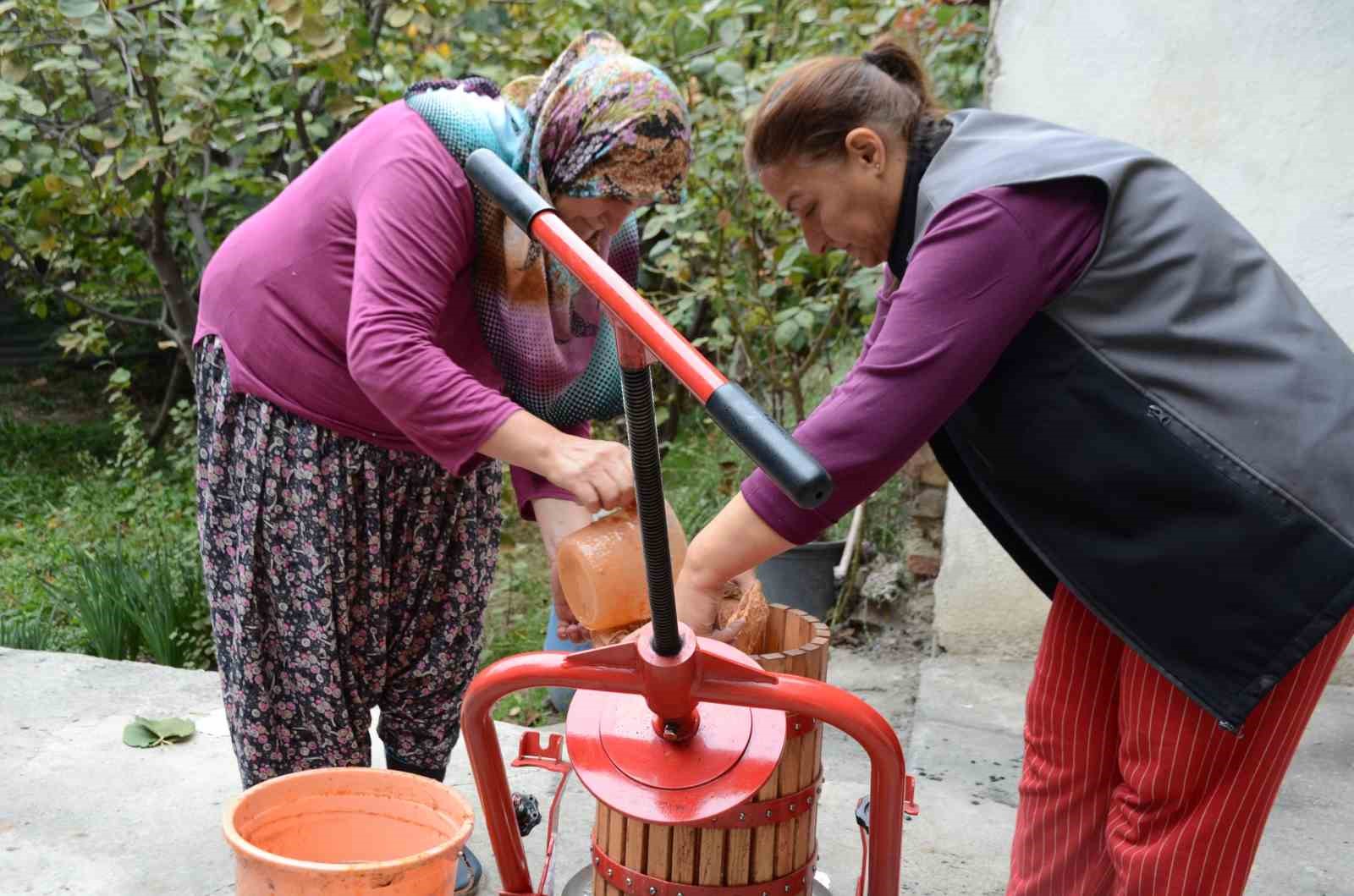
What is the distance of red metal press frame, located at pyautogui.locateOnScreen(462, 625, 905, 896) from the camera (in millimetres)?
1365

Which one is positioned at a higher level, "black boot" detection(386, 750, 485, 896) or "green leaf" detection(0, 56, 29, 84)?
"green leaf" detection(0, 56, 29, 84)

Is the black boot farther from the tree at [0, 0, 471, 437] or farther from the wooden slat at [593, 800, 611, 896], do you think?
the tree at [0, 0, 471, 437]

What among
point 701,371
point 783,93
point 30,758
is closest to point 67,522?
point 30,758

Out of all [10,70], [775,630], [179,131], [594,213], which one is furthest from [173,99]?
[775,630]

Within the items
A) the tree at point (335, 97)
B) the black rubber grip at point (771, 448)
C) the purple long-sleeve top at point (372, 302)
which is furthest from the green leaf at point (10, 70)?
the black rubber grip at point (771, 448)

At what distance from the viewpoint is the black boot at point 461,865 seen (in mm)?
2576

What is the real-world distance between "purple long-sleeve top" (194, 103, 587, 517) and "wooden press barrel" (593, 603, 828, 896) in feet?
1.97

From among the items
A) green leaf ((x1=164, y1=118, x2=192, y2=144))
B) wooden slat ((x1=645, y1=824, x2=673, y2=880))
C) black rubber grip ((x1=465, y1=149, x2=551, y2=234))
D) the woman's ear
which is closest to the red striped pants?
wooden slat ((x1=645, y1=824, x2=673, y2=880))

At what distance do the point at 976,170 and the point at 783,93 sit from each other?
1.04 ft

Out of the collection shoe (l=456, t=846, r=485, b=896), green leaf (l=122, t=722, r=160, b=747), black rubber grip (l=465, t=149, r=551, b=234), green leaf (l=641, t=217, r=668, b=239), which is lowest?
green leaf (l=122, t=722, r=160, b=747)

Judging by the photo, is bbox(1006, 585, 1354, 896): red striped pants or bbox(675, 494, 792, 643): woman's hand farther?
bbox(1006, 585, 1354, 896): red striped pants

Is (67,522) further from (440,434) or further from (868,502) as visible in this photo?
(440,434)

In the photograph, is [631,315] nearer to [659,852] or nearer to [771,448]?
[771,448]

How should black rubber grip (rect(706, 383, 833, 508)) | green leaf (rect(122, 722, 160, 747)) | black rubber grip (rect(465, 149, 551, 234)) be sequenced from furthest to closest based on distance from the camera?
green leaf (rect(122, 722, 160, 747))
black rubber grip (rect(465, 149, 551, 234))
black rubber grip (rect(706, 383, 833, 508))
